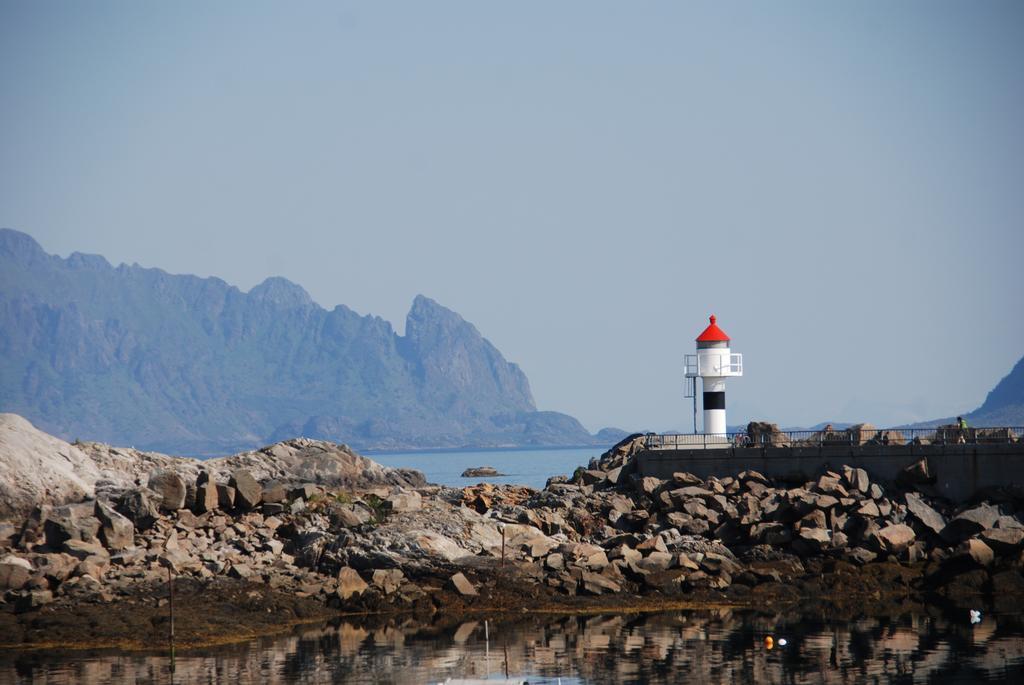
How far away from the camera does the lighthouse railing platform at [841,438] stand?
4481 centimetres

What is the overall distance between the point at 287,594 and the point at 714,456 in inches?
624

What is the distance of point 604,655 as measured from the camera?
34.0 m

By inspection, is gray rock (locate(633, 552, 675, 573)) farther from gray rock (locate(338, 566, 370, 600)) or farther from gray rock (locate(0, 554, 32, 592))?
gray rock (locate(0, 554, 32, 592))

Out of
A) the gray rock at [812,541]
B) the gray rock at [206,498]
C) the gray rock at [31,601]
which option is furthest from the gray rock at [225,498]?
the gray rock at [812,541]

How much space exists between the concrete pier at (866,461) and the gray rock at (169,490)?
51.8 ft

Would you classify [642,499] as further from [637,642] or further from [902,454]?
[637,642]

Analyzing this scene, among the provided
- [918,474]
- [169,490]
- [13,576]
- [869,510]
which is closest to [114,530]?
[169,490]

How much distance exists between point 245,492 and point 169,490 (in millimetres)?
2167

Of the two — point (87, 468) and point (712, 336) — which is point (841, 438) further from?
point (87, 468)

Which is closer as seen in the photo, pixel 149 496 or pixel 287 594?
pixel 287 594

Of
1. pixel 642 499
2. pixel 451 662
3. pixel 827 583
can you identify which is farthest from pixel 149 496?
pixel 827 583

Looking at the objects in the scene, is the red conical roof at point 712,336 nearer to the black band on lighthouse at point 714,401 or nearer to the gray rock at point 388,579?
the black band on lighthouse at point 714,401

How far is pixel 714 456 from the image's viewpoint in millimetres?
48344

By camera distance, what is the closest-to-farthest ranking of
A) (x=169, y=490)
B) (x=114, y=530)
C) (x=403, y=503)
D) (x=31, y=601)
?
(x=31, y=601) → (x=114, y=530) → (x=169, y=490) → (x=403, y=503)
